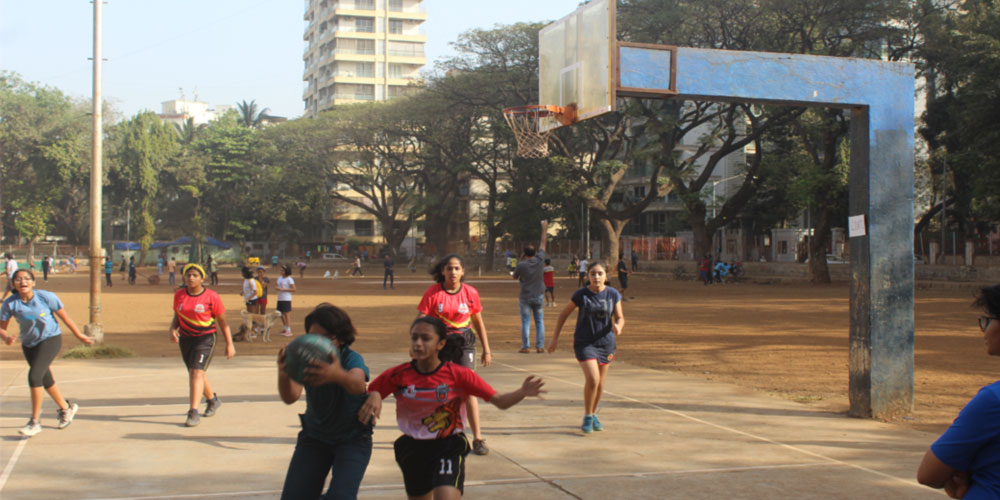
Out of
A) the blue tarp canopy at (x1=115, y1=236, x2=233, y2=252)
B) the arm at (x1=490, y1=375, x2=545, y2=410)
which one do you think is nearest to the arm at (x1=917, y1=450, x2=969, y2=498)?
the arm at (x1=490, y1=375, x2=545, y2=410)

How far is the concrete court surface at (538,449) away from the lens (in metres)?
5.70

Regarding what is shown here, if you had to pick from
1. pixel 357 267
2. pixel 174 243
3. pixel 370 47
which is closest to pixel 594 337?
pixel 357 267

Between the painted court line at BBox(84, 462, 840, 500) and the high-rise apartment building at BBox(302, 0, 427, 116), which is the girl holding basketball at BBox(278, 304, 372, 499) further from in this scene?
the high-rise apartment building at BBox(302, 0, 427, 116)

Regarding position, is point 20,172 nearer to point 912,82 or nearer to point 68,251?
point 68,251

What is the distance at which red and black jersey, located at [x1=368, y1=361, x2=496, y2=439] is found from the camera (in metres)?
4.16

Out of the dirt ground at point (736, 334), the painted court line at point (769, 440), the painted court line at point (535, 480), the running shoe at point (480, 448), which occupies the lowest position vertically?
the dirt ground at point (736, 334)

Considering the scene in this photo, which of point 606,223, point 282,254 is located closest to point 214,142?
point 282,254

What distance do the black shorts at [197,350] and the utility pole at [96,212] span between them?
24.3 ft

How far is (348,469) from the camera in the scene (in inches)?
153

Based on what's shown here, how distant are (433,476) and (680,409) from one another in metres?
5.26

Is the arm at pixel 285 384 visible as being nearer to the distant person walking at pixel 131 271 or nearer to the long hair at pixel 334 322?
the long hair at pixel 334 322

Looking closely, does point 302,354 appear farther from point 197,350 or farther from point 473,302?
point 197,350

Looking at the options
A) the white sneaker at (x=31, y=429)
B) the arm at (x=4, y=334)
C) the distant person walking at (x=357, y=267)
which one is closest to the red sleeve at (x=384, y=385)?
the white sneaker at (x=31, y=429)

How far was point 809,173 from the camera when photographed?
33.8 meters
